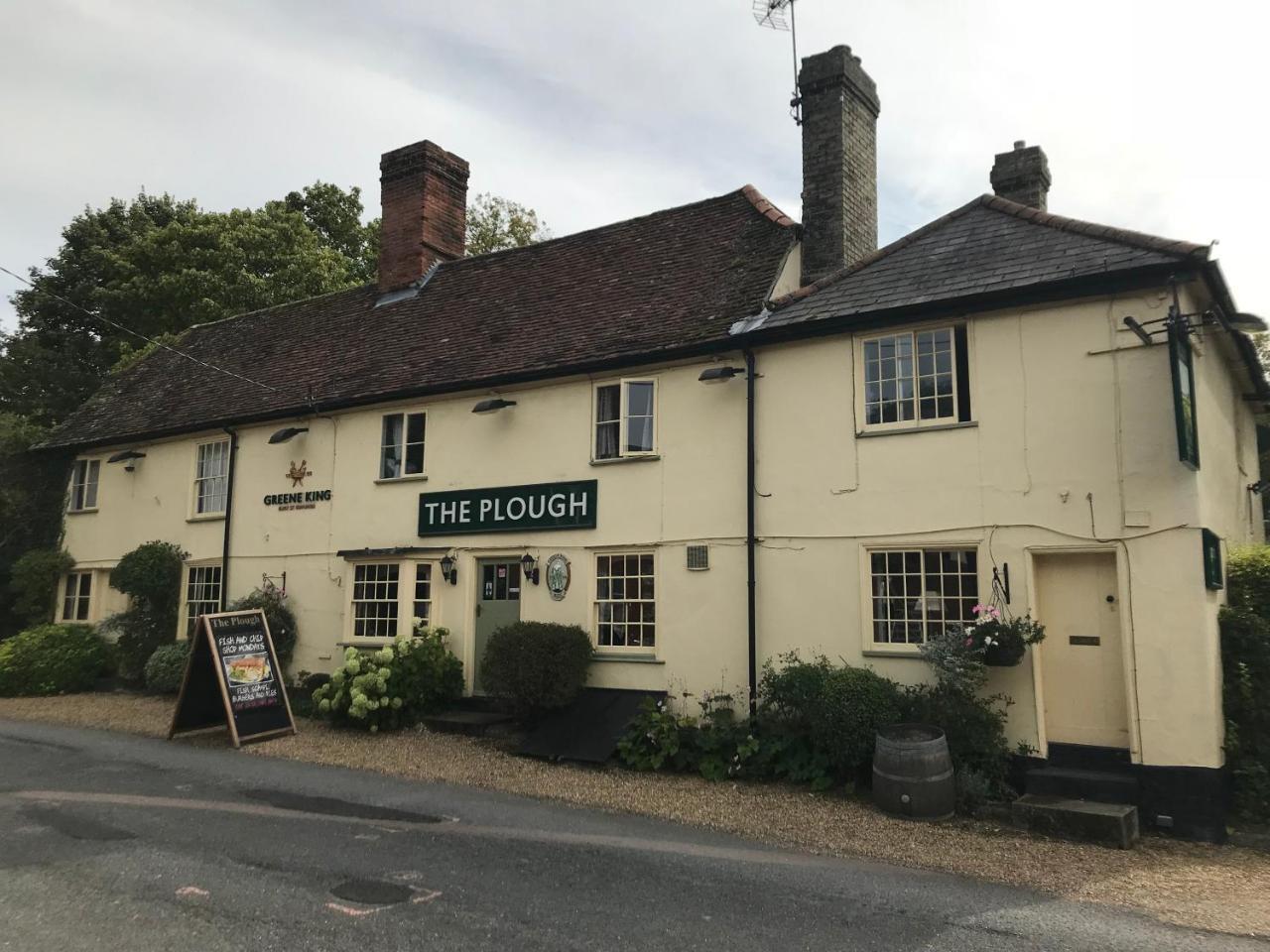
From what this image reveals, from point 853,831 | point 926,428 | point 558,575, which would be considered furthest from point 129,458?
point 853,831

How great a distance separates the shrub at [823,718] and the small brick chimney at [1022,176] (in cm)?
747

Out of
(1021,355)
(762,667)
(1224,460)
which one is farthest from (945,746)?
(1224,460)

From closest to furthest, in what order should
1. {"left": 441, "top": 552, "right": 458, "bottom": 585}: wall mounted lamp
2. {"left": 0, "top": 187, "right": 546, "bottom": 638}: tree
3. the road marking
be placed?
the road marking < {"left": 441, "top": 552, "right": 458, "bottom": 585}: wall mounted lamp < {"left": 0, "top": 187, "right": 546, "bottom": 638}: tree

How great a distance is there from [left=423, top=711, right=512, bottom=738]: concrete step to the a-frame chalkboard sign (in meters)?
1.94

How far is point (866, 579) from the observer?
10.4 metres

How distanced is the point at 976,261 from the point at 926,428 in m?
2.10

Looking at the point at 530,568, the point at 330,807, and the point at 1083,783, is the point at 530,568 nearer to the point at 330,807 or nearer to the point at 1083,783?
the point at 330,807

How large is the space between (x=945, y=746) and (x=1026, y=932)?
2.93 m

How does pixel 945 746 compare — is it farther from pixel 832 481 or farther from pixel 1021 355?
pixel 1021 355

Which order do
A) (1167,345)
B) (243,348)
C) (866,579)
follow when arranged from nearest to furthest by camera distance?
(1167,345) → (866,579) → (243,348)

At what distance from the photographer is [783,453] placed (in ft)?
36.7

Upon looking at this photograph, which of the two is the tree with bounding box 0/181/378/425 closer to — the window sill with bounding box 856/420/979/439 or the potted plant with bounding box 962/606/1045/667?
the window sill with bounding box 856/420/979/439

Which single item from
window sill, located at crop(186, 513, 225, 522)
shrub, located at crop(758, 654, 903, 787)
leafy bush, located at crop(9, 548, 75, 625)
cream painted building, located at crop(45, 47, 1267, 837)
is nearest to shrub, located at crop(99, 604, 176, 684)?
cream painted building, located at crop(45, 47, 1267, 837)

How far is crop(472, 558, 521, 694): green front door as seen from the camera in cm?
1332
